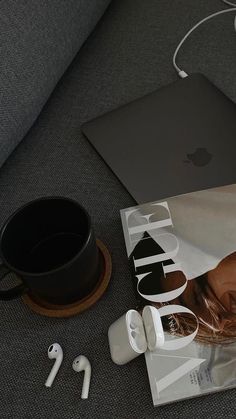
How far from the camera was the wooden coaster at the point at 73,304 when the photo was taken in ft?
1.82

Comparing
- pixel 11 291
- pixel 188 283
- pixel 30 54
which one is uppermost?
pixel 30 54

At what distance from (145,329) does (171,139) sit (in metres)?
0.29

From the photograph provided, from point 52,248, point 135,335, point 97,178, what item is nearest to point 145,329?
point 135,335

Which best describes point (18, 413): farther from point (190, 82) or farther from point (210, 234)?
point (190, 82)

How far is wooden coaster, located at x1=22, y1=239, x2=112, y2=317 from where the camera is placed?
1.82 ft

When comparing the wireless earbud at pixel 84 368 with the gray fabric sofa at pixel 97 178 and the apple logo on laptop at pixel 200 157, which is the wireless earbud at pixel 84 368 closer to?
the gray fabric sofa at pixel 97 178

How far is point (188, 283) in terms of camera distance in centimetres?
54

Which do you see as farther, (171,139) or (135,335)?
(171,139)

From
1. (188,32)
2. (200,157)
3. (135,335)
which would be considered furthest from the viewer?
(188,32)

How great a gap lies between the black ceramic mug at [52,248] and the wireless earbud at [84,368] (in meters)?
0.07

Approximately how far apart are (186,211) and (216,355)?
18cm

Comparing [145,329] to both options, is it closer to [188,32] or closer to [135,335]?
[135,335]

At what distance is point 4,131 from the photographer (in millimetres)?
678

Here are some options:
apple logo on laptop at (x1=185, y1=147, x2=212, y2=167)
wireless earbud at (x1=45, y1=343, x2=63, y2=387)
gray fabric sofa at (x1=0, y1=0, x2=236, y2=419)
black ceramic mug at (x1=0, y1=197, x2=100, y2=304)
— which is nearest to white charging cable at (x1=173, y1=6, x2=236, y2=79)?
gray fabric sofa at (x1=0, y1=0, x2=236, y2=419)
